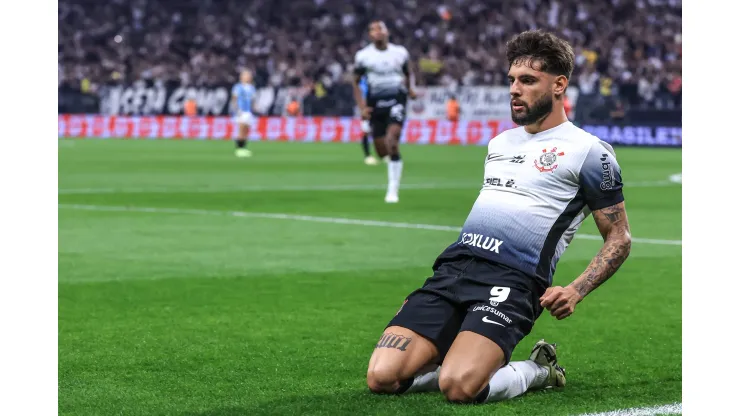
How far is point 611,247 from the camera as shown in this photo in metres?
4.99

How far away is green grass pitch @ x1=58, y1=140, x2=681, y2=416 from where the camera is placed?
5.04m

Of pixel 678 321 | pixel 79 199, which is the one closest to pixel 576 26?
pixel 79 199

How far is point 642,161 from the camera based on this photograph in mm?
26516

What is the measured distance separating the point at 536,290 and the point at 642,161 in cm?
2201

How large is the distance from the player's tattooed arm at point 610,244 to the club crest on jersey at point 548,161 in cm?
29

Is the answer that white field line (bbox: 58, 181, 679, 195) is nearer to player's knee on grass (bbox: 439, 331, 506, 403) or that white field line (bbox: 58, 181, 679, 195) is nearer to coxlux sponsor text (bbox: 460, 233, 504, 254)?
coxlux sponsor text (bbox: 460, 233, 504, 254)

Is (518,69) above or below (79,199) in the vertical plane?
above

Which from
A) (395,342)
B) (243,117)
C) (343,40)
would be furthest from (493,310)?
(343,40)

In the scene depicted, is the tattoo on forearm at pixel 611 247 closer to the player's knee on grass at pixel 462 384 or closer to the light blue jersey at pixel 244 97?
the player's knee on grass at pixel 462 384

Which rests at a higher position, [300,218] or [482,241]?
[482,241]

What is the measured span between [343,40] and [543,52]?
42681 mm

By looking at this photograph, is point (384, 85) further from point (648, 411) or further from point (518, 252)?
point (648, 411)

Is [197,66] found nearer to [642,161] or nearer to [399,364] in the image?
[642,161]

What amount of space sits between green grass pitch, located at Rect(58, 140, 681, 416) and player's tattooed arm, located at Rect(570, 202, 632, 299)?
53 cm
